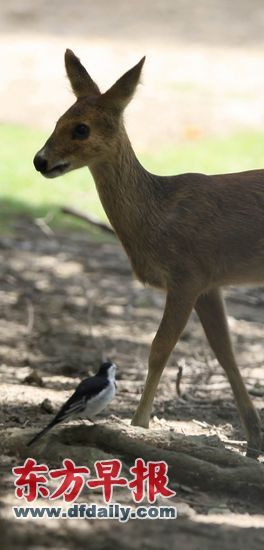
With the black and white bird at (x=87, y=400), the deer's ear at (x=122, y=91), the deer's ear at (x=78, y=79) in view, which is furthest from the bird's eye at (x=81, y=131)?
the black and white bird at (x=87, y=400)

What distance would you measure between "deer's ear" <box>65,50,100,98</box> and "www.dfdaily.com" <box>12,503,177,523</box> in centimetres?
240

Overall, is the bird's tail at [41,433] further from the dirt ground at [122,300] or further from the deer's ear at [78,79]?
the deer's ear at [78,79]

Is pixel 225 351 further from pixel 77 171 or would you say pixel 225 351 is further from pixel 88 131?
pixel 77 171

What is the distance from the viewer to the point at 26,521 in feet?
15.0

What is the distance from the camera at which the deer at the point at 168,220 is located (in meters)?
6.06

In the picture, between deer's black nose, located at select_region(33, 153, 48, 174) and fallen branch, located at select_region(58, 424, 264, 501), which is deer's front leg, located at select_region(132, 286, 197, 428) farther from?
deer's black nose, located at select_region(33, 153, 48, 174)

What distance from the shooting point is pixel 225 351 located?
6.40 meters

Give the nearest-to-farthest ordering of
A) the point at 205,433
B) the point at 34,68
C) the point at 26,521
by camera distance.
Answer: the point at 26,521, the point at 205,433, the point at 34,68

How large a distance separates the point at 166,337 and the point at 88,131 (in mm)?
1149

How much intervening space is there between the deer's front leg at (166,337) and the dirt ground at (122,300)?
6.2 inches

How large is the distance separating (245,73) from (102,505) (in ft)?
52.6

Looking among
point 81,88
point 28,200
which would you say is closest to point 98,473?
point 81,88

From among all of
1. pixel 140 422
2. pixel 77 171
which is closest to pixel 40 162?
pixel 140 422

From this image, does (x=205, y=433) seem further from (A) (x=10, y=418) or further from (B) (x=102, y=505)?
(B) (x=102, y=505)
